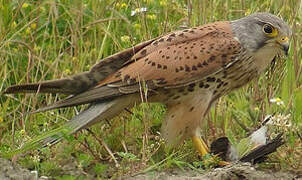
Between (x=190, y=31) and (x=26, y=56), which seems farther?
(x=26, y=56)

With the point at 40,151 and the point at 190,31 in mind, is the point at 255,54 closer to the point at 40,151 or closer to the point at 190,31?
the point at 190,31

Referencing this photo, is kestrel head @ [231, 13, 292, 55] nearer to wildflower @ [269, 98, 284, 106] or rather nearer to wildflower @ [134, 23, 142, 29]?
wildflower @ [269, 98, 284, 106]

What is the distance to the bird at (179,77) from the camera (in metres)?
4.86

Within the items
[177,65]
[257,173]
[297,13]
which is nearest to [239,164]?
[257,173]

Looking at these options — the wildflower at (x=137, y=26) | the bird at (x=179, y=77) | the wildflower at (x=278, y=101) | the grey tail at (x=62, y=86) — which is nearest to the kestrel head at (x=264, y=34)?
the bird at (x=179, y=77)

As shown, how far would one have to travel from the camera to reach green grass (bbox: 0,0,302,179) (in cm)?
460

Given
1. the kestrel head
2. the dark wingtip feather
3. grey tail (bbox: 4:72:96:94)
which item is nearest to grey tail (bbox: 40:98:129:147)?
grey tail (bbox: 4:72:96:94)

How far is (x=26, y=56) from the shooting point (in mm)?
5934

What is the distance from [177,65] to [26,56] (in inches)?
59.7

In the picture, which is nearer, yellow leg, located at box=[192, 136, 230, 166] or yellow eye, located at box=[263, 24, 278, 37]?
yellow leg, located at box=[192, 136, 230, 166]

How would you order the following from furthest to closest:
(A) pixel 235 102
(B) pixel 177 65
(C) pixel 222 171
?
1. (A) pixel 235 102
2. (B) pixel 177 65
3. (C) pixel 222 171

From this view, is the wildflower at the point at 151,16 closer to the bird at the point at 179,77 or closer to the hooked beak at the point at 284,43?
the bird at the point at 179,77

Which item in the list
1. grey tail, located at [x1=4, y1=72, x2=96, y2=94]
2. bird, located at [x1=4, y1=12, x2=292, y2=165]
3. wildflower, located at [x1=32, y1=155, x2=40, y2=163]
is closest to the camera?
wildflower, located at [x1=32, y1=155, x2=40, y2=163]

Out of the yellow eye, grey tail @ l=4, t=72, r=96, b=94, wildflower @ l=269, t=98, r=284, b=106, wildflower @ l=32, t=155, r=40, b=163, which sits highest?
the yellow eye
